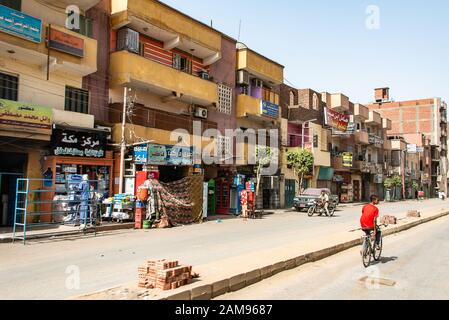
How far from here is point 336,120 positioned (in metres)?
44.0

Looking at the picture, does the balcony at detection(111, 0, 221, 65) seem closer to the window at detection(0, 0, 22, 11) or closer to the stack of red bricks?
the window at detection(0, 0, 22, 11)

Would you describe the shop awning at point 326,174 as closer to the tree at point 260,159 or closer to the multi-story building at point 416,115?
the tree at point 260,159

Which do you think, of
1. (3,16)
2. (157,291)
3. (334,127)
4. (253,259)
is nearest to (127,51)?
(3,16)

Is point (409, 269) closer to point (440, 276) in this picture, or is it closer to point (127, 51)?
point (440, 276)

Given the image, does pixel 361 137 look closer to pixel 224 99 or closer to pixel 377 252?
pixel 224 99

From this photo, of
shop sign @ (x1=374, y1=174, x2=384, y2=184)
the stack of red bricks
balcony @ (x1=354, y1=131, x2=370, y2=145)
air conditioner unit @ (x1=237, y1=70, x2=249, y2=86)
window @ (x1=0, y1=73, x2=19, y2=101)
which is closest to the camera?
the stack of red bricks

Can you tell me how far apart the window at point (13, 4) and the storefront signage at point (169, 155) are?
26.4 feet

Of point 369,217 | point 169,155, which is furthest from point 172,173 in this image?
point 369,217

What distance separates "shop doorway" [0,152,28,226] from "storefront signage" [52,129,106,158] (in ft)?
4.59

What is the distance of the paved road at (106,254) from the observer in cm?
734

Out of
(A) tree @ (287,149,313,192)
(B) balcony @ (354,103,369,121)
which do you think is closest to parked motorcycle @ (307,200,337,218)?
(A) tree @ (287,149,313,192)

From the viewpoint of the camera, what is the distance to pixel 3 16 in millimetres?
15055

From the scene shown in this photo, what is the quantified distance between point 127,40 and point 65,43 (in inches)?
157

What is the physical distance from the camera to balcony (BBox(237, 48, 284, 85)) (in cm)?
3030
